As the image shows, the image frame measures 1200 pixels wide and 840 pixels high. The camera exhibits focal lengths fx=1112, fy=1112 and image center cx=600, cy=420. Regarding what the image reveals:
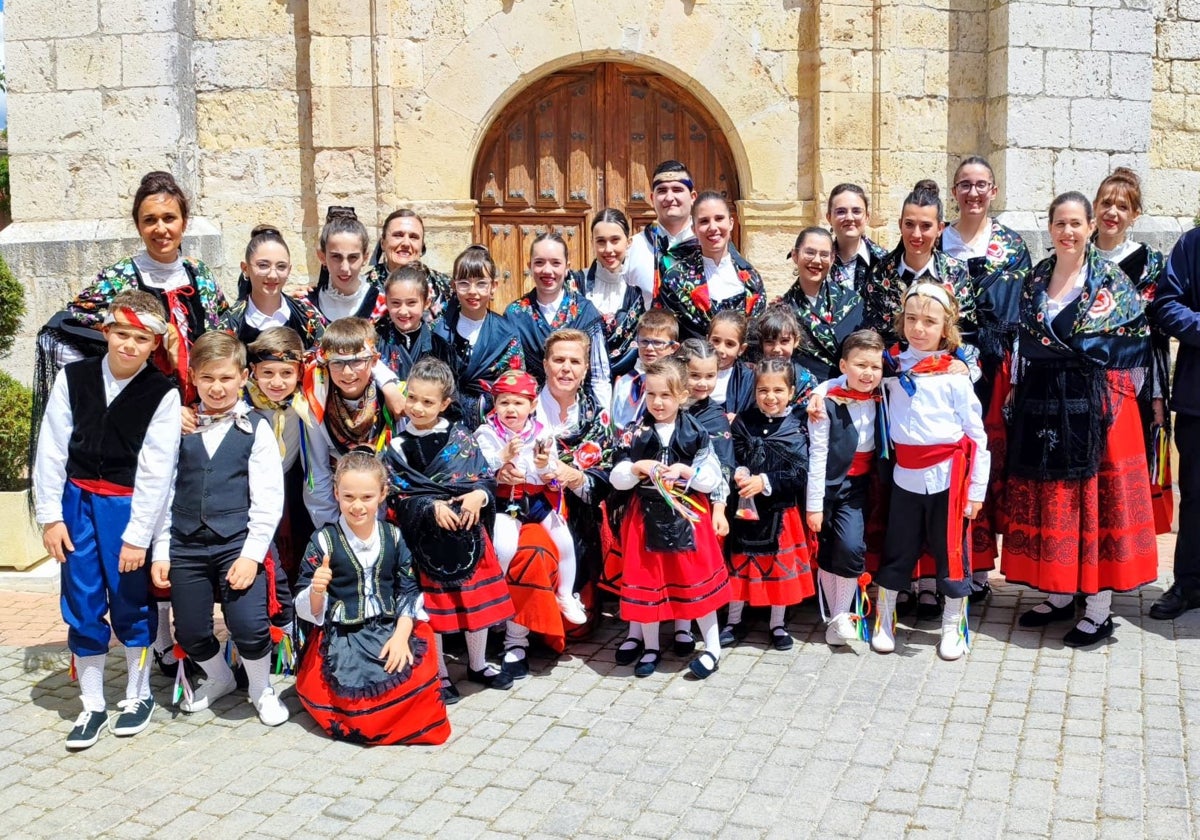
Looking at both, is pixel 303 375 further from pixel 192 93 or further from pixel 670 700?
pixel 192 93

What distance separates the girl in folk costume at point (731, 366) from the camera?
4531mm

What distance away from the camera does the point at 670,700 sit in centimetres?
402

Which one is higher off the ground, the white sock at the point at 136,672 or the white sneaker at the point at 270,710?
the white sock at the point at 136,672

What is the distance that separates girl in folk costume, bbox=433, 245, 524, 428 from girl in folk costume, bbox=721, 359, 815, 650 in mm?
980

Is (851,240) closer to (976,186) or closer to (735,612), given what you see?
(976,186)

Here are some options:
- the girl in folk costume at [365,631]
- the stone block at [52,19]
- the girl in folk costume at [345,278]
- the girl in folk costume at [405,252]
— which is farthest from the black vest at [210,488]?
the stone block at [52,19]

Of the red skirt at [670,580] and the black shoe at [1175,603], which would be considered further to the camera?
the black shoe at [1175,603]

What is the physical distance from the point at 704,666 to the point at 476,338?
1594 mm

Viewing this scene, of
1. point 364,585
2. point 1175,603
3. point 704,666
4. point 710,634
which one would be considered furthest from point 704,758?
point 1175,603

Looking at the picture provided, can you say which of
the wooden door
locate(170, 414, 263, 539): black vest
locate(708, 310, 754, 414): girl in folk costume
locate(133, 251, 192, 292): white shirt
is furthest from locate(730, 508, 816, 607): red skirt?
the wooden door

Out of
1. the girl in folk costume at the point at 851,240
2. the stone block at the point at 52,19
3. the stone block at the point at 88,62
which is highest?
the stone block at the point at 52,19

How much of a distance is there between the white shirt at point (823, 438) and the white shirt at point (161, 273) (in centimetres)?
251

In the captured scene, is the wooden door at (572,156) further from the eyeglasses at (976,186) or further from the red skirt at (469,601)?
the red skirt at (469,601)

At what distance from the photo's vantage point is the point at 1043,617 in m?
4.71
